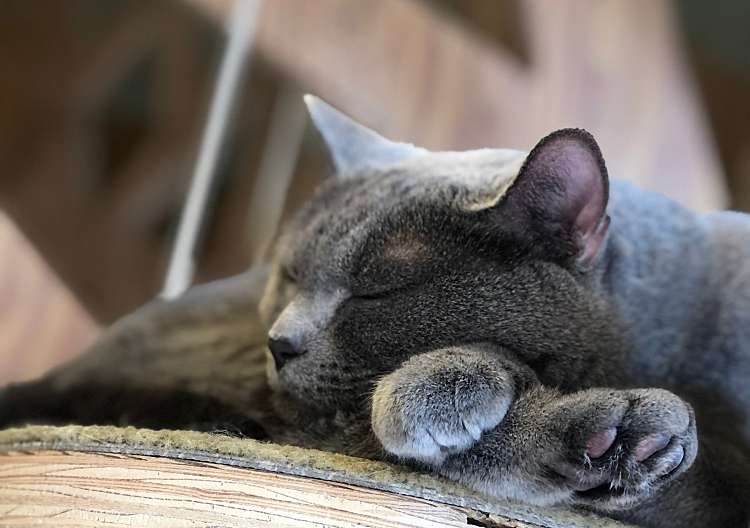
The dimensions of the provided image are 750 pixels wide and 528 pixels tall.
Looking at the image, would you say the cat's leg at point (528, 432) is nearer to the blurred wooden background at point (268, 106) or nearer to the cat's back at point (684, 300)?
the cat's back at point (684, 300)

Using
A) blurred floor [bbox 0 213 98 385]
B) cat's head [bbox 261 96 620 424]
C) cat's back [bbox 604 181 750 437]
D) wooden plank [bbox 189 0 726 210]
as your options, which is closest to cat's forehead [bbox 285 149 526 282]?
cat's head [bbox 261 96 620 424]

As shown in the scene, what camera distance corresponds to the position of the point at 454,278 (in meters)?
0.72

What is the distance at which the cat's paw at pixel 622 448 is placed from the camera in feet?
1.84

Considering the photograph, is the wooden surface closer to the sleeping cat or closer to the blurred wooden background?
the sleeping cat

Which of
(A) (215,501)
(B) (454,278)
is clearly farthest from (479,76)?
(A) (215,501)

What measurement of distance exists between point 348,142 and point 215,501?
1.78 feet

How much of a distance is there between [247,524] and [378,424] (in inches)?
5.1

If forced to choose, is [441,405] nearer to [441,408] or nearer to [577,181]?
[441,408]

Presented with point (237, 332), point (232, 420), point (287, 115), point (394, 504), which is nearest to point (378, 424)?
point (394, 504)

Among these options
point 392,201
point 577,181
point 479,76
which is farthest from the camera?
point 479,76

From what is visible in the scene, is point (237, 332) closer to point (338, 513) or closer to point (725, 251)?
point (338, 513)

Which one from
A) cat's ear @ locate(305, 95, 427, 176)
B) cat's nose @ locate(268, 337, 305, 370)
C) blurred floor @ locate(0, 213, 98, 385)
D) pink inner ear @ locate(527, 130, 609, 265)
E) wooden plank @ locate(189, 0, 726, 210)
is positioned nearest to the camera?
pink inner ear @ locate(527, 130, 609, 265)

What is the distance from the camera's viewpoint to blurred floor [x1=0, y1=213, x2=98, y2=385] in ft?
5.35

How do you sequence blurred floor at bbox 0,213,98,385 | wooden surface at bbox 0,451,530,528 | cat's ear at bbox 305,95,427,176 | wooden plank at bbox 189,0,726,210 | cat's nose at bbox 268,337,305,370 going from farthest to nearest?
blurred floor at bbox 0,213,98,385 → wooden plank at bbox 189,0,726,210 → cat's ear at bbox 305,95,427,176 → cat's nose at bbox 268,337,305,370 → wooden surface at bbox 0,451,530,528
